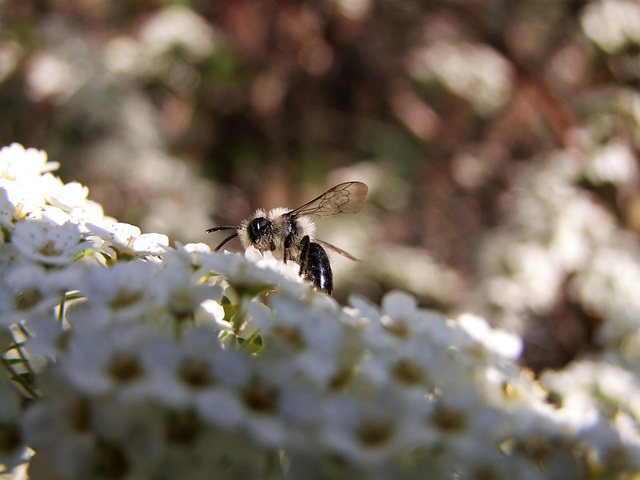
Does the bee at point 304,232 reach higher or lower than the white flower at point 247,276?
higher

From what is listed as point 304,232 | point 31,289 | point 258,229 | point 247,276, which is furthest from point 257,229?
point 31,289

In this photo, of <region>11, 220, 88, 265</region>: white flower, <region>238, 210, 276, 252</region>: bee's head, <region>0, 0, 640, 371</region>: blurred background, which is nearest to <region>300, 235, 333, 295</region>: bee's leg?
<region>238, 210, 276, 252</region>: bee's head

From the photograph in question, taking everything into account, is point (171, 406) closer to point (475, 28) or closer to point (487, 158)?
point (475, 28)

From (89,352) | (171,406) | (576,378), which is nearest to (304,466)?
(171,406)

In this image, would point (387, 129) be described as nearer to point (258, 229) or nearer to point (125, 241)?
point (258, 229)

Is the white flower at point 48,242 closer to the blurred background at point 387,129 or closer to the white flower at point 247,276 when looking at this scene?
the white flower at point 247,276

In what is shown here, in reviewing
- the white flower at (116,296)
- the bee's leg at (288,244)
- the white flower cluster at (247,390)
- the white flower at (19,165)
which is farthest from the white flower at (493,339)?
the white flower at (19,165)
